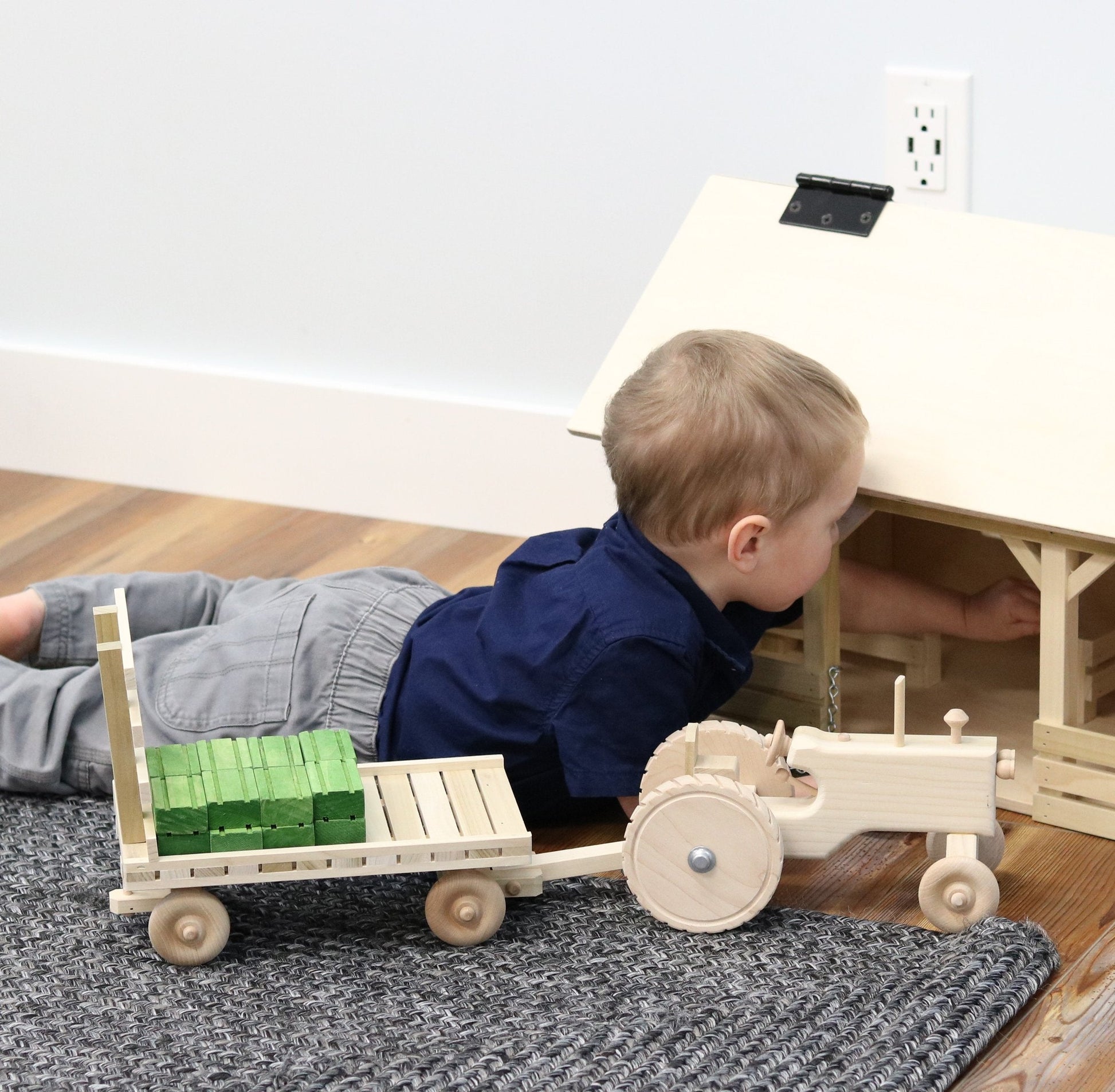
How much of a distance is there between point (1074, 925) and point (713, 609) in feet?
1.09

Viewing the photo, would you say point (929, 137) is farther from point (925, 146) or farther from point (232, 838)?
point (232, 838)

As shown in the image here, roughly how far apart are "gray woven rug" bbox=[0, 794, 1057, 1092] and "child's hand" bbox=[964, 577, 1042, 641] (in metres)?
0.37

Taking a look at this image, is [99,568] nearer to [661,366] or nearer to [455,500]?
[455,500]

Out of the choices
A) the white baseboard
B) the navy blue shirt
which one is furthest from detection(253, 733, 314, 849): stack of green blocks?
the white baseboard

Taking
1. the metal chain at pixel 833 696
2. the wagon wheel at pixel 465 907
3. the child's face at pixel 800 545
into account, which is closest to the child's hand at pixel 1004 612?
the metal chain at pixel 833 696

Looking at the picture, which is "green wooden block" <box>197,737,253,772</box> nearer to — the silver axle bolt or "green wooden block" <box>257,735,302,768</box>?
"green wooden block" <box>257,735,302,768</box>

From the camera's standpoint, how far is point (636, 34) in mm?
1680

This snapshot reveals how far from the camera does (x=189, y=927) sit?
1069mm

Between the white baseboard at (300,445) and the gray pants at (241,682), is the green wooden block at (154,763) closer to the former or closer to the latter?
the gray pants at (241,682)

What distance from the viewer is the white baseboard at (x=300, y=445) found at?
1.87 m

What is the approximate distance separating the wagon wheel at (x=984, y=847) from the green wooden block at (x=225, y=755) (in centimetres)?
48

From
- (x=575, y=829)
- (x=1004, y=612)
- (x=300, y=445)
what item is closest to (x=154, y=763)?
(x=575, y=829)

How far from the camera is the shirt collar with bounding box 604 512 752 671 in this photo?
1.18 m

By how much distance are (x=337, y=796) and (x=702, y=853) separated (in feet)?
0.80
